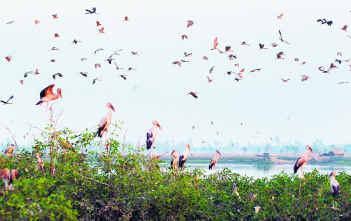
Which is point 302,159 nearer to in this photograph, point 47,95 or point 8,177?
point 47,95

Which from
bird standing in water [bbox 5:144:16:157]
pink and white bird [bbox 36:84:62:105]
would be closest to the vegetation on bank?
bird standing in water [bbox 5:144:16:157]

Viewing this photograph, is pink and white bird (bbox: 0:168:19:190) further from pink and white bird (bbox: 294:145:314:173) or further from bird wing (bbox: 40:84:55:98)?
pink and white bird (bbox: 294:145:314:173)

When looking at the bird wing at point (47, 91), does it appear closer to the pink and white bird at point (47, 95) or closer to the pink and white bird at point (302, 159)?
the pink and white bird at point (47, 95)

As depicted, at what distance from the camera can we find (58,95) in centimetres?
1409

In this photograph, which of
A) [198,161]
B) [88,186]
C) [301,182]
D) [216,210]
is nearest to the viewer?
[88,186]

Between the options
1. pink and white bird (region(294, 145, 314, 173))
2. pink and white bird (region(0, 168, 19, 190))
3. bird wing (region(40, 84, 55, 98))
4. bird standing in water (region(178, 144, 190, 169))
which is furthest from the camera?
bird standing in water (region(178, 144, 190, 169))

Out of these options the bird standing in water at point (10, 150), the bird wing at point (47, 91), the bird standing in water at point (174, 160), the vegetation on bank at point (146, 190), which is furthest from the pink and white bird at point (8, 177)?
the bird standing in water at point (174, 160)

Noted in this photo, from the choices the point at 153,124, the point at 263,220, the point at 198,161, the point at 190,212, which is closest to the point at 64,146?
the point at 153,124

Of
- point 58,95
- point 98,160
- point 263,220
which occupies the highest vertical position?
point 58,95

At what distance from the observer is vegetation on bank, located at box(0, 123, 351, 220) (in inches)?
546

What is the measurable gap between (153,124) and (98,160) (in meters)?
1.56

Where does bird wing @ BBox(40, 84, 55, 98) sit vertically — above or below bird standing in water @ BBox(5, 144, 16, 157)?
above

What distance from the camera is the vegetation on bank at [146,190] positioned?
13875 mm

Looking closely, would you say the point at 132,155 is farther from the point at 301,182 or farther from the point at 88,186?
the point at 301,182
